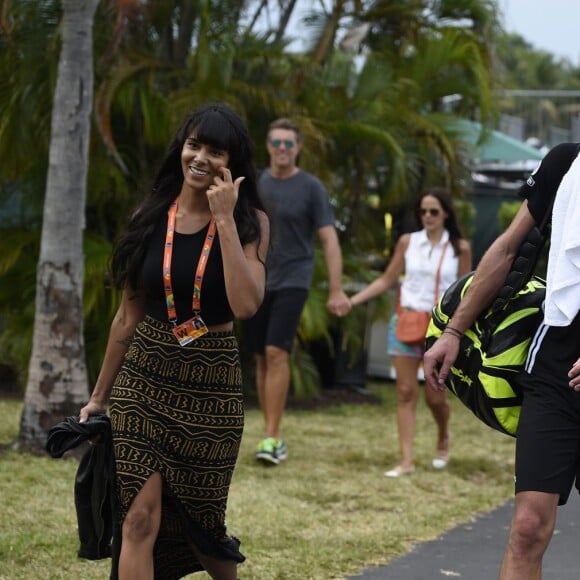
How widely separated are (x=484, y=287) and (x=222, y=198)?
88 centimetres

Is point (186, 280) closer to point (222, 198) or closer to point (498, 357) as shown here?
point (222, 198)

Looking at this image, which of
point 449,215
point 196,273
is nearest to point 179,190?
point 196,273

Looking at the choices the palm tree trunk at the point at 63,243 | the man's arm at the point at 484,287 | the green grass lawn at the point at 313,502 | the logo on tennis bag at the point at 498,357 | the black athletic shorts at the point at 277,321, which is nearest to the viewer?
the logo on tennis bag at the point at 498,357

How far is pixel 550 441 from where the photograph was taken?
11.5ft

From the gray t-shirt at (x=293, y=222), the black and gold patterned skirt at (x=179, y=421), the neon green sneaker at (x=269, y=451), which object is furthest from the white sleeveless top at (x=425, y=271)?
the black and gold patterned skirt at (x=179, y=421)

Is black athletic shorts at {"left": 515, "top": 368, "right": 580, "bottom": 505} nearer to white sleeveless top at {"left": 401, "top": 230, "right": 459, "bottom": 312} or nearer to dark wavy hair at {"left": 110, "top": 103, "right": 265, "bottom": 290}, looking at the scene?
dark wavy hair at {"left": 110, "top": 103, "right": 265, "bottom": 290}

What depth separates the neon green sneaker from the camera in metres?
7.70

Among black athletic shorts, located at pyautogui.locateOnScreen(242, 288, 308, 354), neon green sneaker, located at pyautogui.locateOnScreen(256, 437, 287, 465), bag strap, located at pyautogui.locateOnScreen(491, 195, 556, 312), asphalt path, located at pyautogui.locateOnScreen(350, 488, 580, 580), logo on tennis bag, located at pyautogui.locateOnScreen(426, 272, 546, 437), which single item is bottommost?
neon green sneaker, located at pyautogui.locateOnScreen(256, 437, 287, 465)

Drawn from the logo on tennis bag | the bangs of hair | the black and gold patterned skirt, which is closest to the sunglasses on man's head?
the bangs of hair

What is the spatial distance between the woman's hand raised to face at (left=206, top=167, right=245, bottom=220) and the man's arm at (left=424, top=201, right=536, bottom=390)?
79cm

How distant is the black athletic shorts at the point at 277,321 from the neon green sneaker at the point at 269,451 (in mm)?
640

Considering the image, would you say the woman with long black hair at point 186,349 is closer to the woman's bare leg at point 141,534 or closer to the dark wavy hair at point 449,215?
the woman's bare leg at point 141,534

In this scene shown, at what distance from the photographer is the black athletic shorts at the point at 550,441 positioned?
350 centimetres

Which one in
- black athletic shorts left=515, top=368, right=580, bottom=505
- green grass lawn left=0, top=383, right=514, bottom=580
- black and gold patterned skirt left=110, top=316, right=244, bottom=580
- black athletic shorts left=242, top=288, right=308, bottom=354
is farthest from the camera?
black athletic shorts left=242, top=288, right=308, bottom=354
